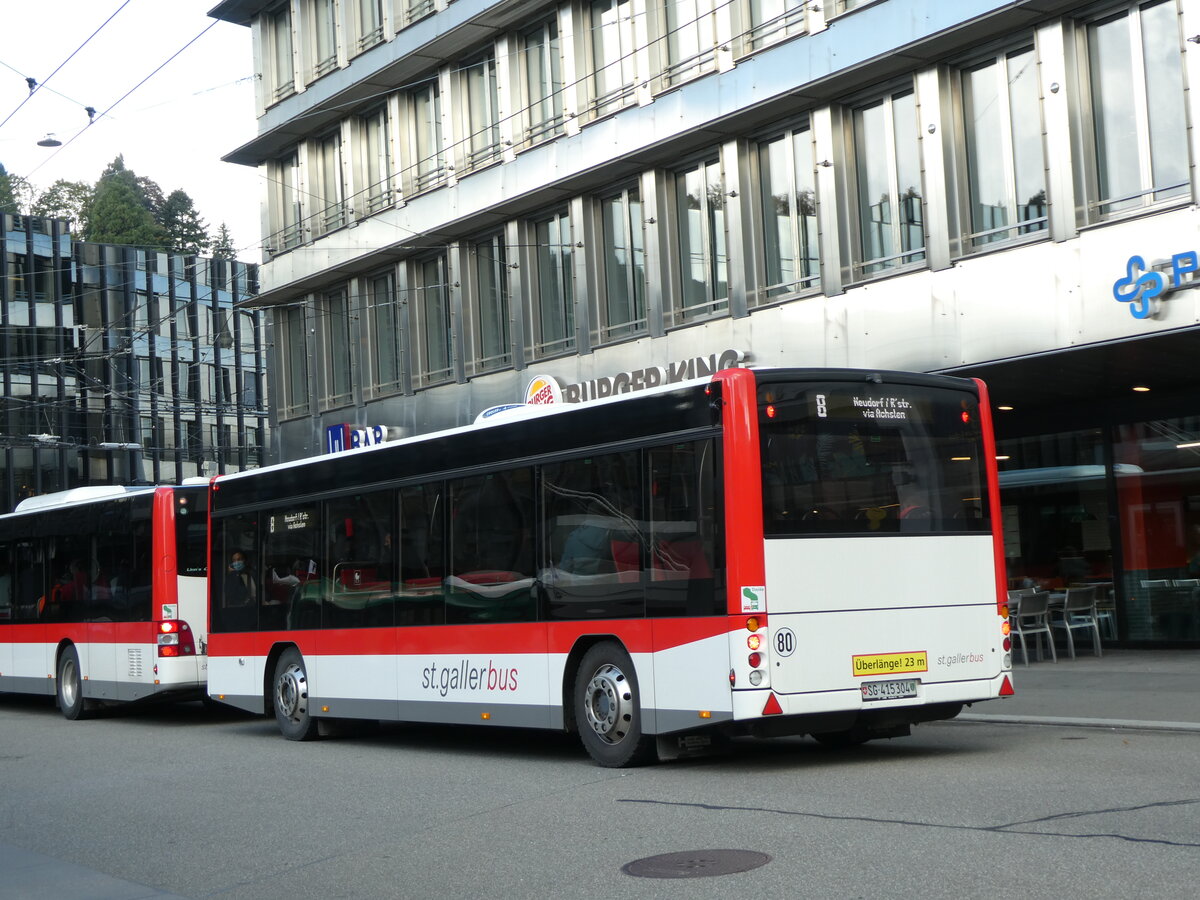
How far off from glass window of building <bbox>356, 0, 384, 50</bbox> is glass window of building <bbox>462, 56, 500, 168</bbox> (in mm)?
2903

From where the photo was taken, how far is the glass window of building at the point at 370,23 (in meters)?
31.1

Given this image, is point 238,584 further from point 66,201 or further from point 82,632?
point 66,201

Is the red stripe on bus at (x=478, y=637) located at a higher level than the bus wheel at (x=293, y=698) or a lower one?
higher

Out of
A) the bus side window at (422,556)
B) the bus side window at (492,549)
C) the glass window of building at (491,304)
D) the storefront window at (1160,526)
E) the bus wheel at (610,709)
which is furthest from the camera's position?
the glass window of building at (491,304)

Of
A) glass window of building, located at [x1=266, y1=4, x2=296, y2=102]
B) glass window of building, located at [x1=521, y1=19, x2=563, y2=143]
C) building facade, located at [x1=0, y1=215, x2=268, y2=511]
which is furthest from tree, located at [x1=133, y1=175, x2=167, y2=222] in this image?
glass window of building, located at [x1=521, y1=19, x2=563, y2=143]

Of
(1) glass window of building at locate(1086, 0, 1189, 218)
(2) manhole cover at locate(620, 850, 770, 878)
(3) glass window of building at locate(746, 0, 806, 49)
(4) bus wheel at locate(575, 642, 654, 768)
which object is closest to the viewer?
(2) manhole cover at locate(620, 850, 770, 878)

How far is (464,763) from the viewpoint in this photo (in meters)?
13.0

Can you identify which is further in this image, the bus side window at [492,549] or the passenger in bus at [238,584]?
the passenger in bus at [238,584]

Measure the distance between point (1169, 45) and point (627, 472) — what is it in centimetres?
947

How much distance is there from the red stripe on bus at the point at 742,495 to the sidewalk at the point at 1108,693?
4424 mm

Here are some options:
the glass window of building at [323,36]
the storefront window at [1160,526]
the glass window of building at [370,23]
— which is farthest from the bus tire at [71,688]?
the glass window of building at [323,36]

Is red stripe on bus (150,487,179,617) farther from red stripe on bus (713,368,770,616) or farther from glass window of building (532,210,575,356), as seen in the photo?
red stripe on bus (713,368,770,616)

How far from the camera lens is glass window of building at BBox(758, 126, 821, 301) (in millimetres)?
21422

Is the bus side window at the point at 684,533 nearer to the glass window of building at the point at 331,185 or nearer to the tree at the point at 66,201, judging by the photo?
the glass window of building at the point at 331,185
